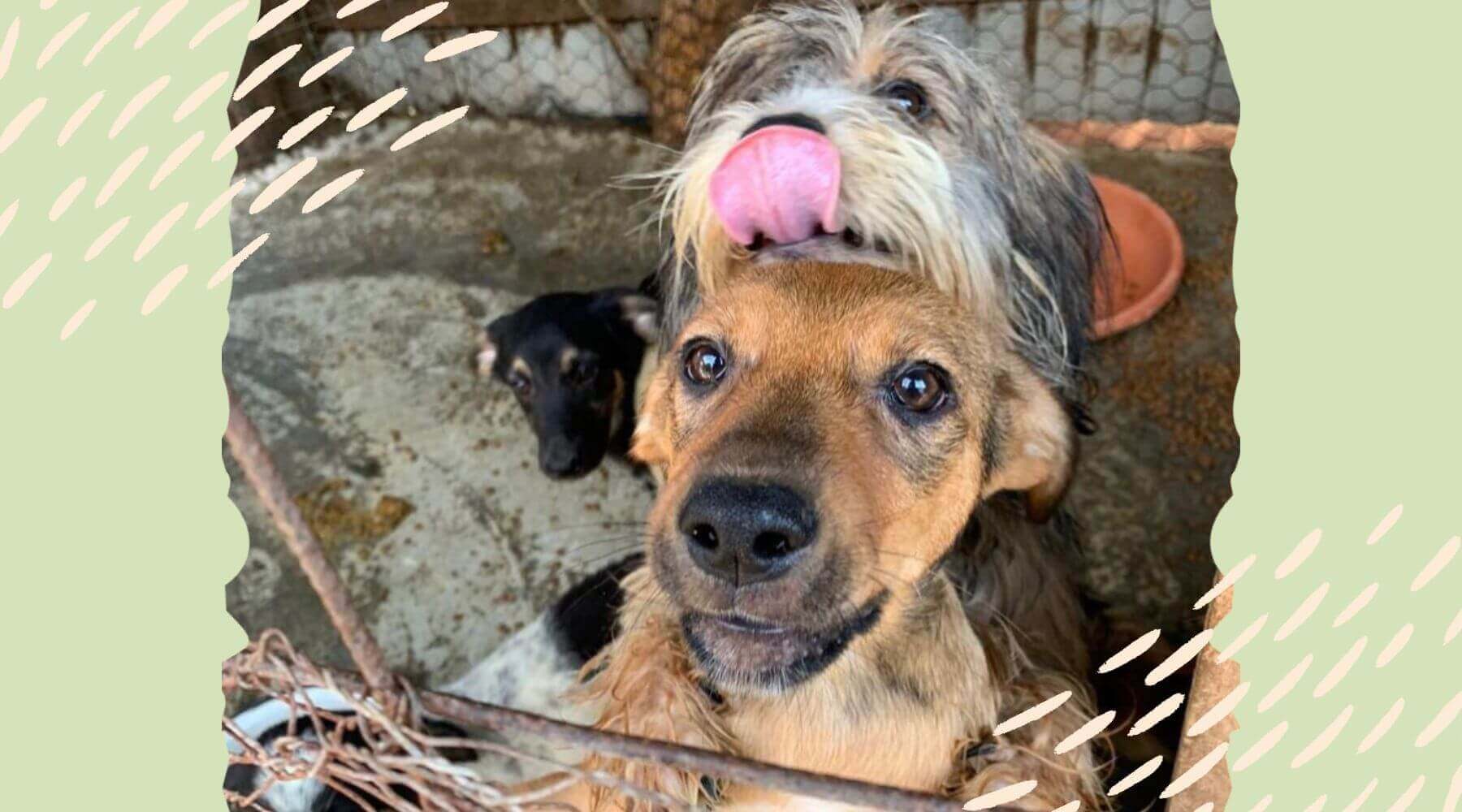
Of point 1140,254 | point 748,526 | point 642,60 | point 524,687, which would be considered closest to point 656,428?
point 748,526

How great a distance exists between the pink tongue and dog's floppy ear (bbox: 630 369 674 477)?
378 millimetres

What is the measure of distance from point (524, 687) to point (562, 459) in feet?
2.25

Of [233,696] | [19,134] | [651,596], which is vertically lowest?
[233,696]

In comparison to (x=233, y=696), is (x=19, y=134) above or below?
above

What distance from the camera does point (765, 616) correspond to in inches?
59.7

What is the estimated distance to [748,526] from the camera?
4.72 ft

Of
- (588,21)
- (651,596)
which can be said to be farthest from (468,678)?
(588,21)

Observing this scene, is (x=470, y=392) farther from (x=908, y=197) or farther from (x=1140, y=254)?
(x=908, y=197)

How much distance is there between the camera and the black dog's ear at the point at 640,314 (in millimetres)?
3436

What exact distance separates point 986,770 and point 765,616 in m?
0.66

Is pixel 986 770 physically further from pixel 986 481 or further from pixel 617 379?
pixel 617 379

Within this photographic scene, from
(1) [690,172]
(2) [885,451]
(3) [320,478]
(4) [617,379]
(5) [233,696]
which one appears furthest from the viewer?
(3) [320,478]

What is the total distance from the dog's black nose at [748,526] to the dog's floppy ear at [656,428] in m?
0.45

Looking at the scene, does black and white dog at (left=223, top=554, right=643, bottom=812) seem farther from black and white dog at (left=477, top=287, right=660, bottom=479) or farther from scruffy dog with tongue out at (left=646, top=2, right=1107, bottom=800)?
scruffy dog with tongue out at (left=646, top=2, right=1107, bottom=800)
